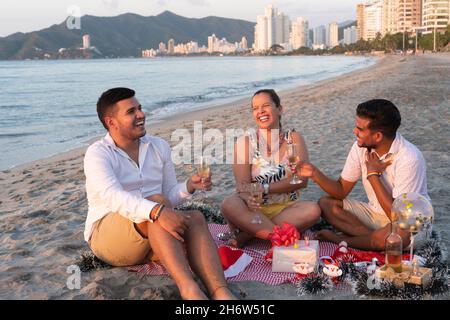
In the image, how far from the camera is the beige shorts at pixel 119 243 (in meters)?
3.39

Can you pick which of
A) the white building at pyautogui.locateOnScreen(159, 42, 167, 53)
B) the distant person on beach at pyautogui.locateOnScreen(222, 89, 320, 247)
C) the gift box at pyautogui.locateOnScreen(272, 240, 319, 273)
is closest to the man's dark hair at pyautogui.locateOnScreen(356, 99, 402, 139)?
the distant person on beach at pyautogui.locateOnScreen(222, 89, 320, 247)

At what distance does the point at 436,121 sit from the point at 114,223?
26.4 feet

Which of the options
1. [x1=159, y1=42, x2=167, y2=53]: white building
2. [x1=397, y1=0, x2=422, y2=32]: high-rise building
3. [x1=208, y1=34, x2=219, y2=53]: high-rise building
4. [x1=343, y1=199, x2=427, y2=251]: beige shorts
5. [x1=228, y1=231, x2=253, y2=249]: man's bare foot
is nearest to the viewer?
[x1=343, y1=199, x2=427, y2=251]: beige shorts

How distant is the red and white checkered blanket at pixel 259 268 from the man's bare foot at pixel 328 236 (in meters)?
0.04

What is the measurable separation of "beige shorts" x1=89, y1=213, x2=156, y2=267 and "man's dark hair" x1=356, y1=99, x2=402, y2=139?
1.70 meters

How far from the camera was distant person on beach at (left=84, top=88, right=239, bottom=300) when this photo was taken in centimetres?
305

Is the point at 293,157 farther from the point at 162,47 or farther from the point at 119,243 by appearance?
the point at 162,47

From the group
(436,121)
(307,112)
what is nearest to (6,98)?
(307,112)

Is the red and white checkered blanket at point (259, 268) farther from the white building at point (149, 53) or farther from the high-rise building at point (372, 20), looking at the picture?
the high-rise building at point (372, 20)

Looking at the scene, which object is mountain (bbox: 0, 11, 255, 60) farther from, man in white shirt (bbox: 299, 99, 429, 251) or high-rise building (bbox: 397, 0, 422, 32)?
man in white shirt (bbox: 299, 99, 429, 251)

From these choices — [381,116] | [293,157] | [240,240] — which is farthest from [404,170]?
[240,240]

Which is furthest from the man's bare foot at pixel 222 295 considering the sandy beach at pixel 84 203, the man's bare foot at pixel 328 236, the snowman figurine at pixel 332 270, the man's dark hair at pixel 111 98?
the man's bare foot at pixel 328 236

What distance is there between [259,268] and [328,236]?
75 centimetres
